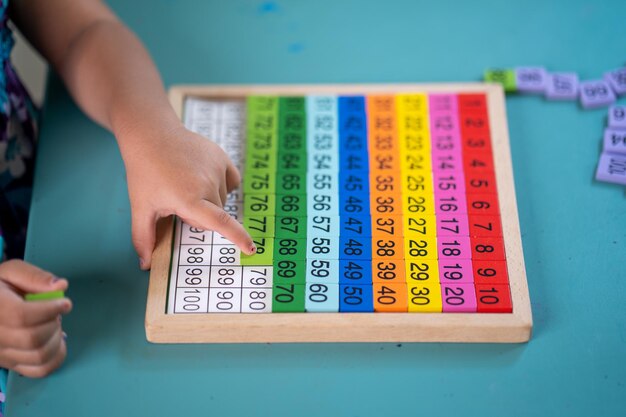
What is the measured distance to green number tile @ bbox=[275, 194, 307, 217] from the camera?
2.40 ft

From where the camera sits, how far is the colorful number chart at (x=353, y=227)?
665 mm

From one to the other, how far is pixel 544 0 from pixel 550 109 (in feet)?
0.60

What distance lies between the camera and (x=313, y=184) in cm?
76

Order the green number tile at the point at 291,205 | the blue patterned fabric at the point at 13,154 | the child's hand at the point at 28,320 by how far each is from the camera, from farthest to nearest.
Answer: the blue patterned fabric at the point at 13,154
the green number tile at the point at 291,205
the child's hand at the point at 28,320

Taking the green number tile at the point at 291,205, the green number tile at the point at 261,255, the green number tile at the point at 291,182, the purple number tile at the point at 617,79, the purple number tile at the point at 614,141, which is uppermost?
the purple number tile at the point at 617,79

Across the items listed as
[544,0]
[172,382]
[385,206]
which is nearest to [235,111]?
[385,206]

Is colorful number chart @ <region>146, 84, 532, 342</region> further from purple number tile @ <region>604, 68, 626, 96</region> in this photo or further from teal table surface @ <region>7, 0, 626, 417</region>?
purple number tile @ <region>604, 68, 626, 96</region>

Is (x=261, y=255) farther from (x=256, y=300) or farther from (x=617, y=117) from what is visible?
(x=617, y=117)

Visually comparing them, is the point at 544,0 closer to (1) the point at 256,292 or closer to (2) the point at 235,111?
Result: (2) the point at 235,111

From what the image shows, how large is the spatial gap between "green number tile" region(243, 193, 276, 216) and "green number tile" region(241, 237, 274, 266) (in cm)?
4

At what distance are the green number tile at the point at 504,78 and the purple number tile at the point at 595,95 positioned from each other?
77mm

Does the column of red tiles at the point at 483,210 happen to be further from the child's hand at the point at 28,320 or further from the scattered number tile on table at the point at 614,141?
the child's hand at the point at 28,320

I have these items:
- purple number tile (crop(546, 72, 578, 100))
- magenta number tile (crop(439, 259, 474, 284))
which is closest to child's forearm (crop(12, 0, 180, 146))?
magenta number tile (crop(439, 259, 474, 284))

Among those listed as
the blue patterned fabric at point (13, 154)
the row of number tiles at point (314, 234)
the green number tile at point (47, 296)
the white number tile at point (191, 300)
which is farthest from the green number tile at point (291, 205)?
the blue patterned fabric at point (13, 154)
